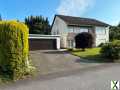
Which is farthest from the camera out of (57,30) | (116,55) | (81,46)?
(57,30)

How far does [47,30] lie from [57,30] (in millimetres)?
16984

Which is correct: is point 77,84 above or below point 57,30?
below

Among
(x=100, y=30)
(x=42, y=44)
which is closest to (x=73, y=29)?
(x=100, y=30)

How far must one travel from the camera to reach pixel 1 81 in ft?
37.3

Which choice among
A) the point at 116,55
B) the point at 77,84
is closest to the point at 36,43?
the point at 116,55

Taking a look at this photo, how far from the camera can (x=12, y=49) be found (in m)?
12.3

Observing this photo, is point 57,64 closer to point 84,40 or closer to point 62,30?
point 84,40

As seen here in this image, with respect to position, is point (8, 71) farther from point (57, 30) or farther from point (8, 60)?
point (57, 30)

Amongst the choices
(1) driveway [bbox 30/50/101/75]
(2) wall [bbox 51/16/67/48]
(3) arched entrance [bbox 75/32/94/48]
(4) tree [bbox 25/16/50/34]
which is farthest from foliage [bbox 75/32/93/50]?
(4) tree [bbox 25/16/50/34]

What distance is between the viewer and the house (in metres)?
38.2

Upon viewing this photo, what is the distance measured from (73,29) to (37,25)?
20.9 meters

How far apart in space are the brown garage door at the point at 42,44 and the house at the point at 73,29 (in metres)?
4.39

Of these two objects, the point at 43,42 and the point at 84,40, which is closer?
the point at 84,40

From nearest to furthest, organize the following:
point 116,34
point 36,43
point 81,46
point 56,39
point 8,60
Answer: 1. point 8,60
2. point 81,46
3. point 36,43
4. point 56,39
5. point 116,34
